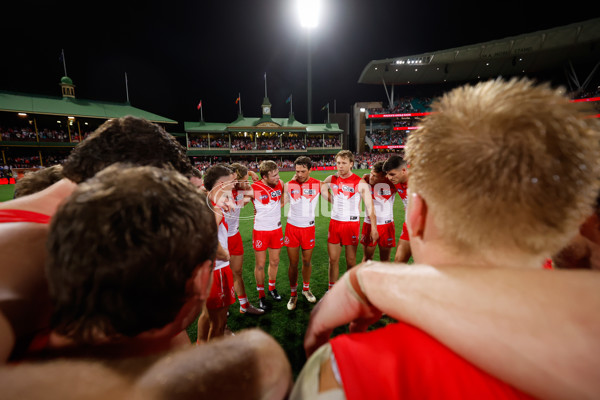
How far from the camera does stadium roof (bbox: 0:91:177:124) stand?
29.9 metres

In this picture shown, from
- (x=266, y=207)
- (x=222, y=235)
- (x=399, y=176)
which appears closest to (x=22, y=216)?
(x=222, y=235)

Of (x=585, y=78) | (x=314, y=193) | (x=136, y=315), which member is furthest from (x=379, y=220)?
(x=585, y=78)

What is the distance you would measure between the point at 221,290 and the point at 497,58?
177 feet

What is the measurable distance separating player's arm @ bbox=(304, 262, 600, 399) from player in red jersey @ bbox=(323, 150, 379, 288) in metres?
4.37

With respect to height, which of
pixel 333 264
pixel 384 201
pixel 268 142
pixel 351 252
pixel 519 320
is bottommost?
pixel 333 264

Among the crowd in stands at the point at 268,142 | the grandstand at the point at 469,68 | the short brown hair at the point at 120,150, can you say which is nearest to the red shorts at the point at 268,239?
the short brown hair at the point at 120,150

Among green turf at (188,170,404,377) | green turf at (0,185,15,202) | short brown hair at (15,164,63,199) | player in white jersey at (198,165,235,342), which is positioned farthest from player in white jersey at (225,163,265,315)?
green turf at (0,185,15,202)

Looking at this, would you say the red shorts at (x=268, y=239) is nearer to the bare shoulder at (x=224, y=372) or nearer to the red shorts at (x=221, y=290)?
the red shorts at (x=221, y=290)

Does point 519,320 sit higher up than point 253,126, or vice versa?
point 253,126

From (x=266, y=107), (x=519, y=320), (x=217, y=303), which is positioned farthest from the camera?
(x=266, y=107)

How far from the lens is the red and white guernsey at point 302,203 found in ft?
17.2

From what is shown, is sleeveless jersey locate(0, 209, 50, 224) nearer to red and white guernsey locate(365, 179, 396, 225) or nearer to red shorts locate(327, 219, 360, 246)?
red shorts locate(327, 219, 360, 246)

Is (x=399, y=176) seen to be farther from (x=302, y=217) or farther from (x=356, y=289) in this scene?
(x=356, y=289)

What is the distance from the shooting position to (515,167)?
700mm
